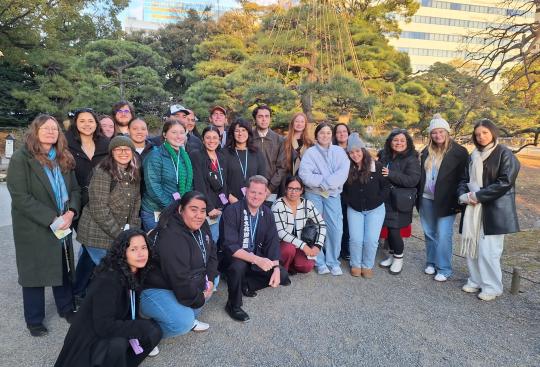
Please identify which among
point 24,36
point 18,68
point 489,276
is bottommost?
point 489,276

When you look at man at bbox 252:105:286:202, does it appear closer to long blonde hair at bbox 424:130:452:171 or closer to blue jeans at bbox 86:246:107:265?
long blonde hair at bbox 424:130:452:171

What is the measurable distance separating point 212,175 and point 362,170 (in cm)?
155

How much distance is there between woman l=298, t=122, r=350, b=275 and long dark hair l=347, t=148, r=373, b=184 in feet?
0.45

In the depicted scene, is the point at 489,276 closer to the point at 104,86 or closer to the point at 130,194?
the point at 130,194

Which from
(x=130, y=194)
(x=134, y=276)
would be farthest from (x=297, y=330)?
→ (x=130, y=194)

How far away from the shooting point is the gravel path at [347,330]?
8.13 feet

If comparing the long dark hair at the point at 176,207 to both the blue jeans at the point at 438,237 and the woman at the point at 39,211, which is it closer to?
the woman at the point at 39,211

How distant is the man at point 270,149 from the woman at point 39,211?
2035 millimetres

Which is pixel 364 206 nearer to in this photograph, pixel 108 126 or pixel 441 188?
pixel 441 188

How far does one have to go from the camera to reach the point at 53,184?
107 inches

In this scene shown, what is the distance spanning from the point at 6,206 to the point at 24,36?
11.6 m

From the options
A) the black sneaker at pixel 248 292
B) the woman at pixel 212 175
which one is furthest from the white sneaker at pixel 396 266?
the woman at pixel 212 175

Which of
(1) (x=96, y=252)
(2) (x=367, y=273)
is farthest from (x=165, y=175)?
(2) (x=367, y=273)

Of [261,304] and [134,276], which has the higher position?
[134,276]
